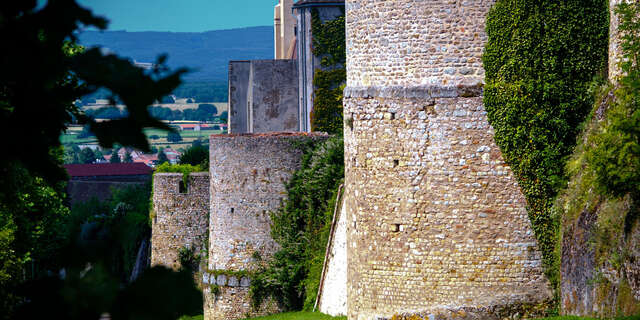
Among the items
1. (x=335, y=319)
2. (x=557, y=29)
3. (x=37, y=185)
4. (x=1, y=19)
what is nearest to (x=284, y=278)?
(x=335, y=319)

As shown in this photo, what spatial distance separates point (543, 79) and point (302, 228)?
475 inches

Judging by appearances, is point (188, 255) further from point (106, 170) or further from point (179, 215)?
point (106, 170)

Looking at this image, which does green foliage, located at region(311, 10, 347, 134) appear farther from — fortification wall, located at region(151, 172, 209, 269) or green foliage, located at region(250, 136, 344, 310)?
green foliage, located at region(250, 136, 344, 310)

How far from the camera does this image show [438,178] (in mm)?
13156

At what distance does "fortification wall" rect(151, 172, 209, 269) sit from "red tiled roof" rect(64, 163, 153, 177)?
7579cm

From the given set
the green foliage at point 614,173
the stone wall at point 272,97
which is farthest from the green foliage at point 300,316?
the stone wall at point 272,97

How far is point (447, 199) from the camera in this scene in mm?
13133

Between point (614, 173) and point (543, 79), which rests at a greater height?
point (543, 79)

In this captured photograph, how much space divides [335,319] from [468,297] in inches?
282

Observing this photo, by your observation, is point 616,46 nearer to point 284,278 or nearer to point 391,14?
point 391,14

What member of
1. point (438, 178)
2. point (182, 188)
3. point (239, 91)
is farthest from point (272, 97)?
point (438, 178)

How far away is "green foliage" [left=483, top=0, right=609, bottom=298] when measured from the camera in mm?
12648

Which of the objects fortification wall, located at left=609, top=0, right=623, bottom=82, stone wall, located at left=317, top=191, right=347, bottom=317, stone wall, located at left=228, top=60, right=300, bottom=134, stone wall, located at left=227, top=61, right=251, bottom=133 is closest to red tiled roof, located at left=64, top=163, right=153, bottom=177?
stone wall, located at left=227, top=61, right=251, bottom=133

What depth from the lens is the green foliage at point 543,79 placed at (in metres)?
12.6
